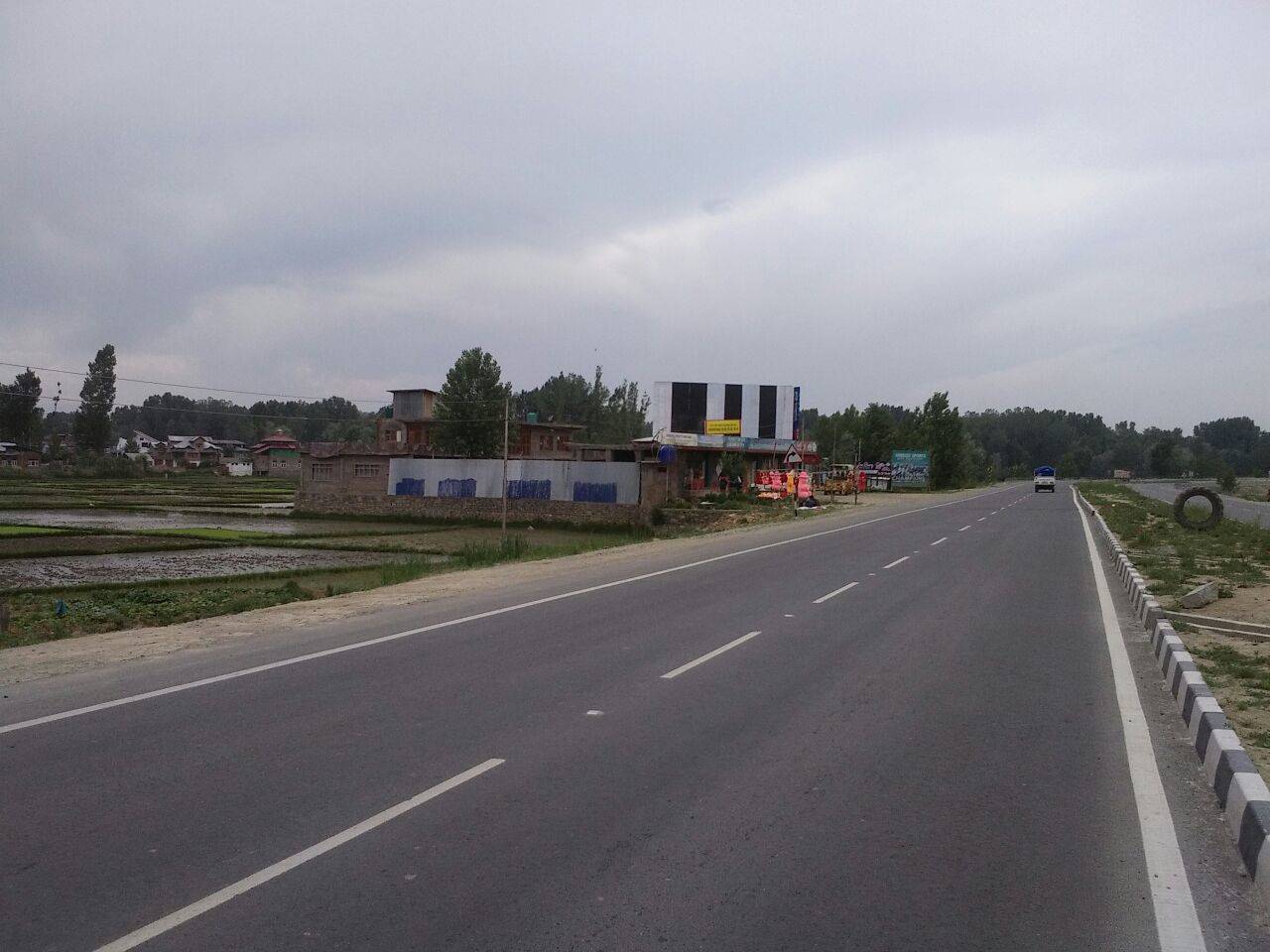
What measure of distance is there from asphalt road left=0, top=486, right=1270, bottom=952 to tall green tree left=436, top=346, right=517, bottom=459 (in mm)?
63966

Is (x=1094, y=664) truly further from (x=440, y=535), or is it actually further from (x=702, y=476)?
(x=702, y=476)

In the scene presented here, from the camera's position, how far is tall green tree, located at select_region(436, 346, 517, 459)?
244 ft

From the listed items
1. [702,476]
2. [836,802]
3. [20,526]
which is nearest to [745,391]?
[702,476]

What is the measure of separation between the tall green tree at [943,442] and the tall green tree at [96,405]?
3368 inches

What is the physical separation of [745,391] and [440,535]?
33.2 m

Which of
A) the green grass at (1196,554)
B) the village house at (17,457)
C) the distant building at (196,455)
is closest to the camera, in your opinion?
the green grass at (1196,554)

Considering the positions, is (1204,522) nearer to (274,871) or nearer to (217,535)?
(274,871)

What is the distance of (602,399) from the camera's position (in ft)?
375

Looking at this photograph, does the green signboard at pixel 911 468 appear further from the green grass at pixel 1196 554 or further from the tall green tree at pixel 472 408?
the green grass at pixel 1196 554

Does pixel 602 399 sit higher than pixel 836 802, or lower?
higher

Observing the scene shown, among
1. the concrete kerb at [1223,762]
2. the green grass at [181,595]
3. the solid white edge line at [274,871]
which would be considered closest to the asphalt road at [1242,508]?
the green grass at [181,595]

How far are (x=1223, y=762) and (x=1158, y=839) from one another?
1214 millimetres

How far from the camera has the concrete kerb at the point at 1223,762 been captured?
16.2 feet

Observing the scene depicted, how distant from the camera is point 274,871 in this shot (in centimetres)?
466
